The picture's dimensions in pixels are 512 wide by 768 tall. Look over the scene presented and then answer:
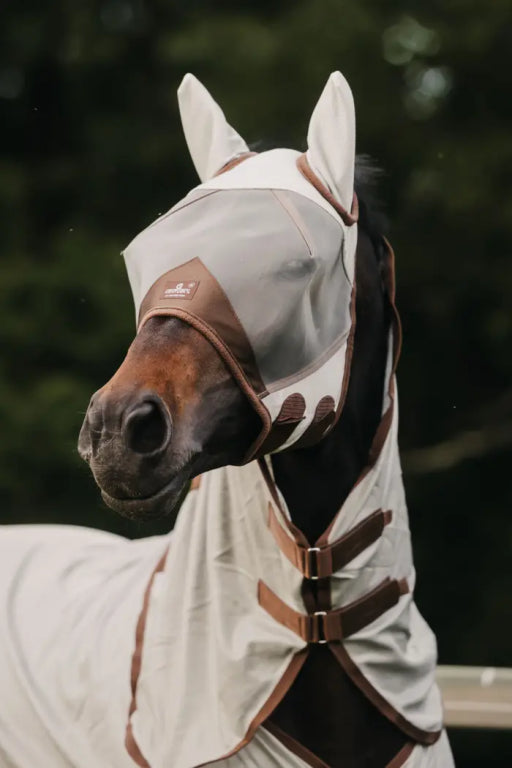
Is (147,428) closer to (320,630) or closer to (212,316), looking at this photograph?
(212,316)

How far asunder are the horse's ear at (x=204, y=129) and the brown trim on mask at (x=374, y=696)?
741mm

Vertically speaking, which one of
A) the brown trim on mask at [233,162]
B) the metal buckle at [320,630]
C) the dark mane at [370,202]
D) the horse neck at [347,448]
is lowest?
the metal buckle at [320,630]

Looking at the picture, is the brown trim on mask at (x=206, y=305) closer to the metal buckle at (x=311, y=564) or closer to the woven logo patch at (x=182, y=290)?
the woven logo patch at (x=182, y=290)

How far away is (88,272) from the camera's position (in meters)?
4.34

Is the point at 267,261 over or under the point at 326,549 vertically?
over

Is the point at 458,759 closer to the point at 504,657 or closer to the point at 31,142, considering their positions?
the point at 504,657

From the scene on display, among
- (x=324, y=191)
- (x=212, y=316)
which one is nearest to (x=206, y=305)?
(x=212, y=316)

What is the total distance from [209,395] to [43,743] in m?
0.82

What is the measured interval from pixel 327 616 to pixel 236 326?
48 centimetres

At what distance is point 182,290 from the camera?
5.13 feet

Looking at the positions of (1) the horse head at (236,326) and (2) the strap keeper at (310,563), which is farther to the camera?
(2) the strap keeper at (310,563)

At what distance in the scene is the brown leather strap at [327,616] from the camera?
1.79 metres

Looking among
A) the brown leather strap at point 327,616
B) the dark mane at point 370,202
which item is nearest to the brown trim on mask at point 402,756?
the brown leather strap at point 327,616

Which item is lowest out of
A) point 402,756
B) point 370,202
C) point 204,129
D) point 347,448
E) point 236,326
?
point 402,756
